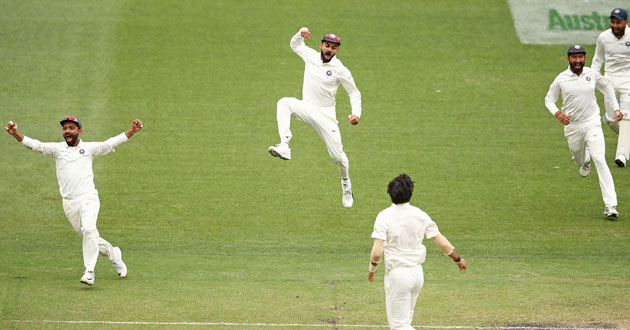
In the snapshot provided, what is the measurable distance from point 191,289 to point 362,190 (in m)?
5.95

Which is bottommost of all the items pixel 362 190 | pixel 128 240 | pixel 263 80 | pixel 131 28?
pixel 128 240

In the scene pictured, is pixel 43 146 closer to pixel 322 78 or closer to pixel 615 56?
pixel 322 78

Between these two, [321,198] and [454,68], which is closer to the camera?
[321,198]

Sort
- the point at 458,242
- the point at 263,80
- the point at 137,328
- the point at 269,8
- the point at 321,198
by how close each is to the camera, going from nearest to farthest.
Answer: the point at 137,328 → the point at 458,242 → the point at 321,198 → the point at 263,80 → the point at 269,8

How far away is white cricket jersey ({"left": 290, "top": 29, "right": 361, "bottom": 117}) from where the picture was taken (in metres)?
14.5

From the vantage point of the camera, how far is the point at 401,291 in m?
9.91

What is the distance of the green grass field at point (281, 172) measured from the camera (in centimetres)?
1355

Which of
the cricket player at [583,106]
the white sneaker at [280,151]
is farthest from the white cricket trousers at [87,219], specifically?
the cricket player at [583,106]

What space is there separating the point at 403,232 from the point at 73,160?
6147 mm

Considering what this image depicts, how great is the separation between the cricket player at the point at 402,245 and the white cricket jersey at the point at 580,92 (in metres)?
6.93

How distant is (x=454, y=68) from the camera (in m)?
24.2

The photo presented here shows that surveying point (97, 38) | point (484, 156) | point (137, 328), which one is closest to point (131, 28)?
point (97, 38)

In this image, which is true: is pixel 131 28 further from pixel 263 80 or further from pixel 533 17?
pixel 533 17

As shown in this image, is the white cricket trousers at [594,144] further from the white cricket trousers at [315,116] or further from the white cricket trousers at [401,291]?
the white cricket trousers at [401,291]
